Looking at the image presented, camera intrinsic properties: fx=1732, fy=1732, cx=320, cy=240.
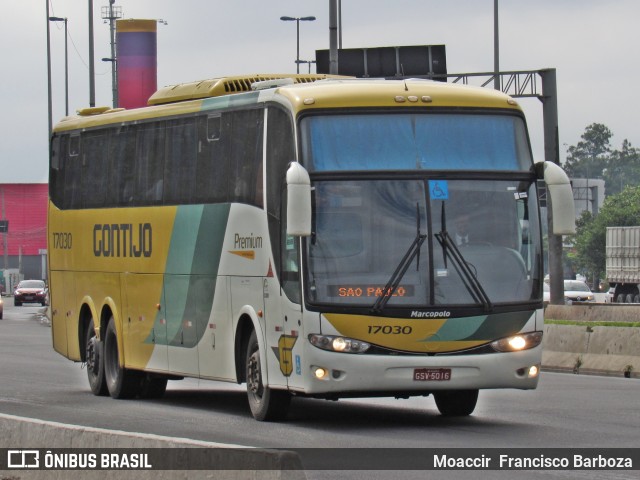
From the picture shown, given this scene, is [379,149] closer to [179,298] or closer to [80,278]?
[179,298]

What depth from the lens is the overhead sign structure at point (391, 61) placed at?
4675cm

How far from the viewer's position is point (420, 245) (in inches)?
634

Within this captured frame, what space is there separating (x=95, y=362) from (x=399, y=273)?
7.62m

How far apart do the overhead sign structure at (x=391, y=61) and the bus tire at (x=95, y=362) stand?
23706 millimetres

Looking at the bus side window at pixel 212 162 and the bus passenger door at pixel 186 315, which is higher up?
the bus side window at pixel 212 162

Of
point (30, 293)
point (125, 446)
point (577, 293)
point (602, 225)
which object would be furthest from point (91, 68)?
point (602, 225)

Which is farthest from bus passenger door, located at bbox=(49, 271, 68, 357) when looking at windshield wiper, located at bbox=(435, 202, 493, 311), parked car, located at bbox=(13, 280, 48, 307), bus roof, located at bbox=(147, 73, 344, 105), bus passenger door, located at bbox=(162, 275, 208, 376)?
parked car, located at bbox=(13, 280, 48, 307)

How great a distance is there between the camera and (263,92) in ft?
58.0

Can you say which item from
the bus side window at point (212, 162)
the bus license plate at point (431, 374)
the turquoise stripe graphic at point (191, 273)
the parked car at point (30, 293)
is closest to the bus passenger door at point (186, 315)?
the turquoise stripe graphic at point (191, 273)

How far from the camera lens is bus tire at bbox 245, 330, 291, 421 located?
1697cm

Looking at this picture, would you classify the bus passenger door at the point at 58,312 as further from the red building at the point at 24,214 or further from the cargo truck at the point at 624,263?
the red building at the point at 24,214

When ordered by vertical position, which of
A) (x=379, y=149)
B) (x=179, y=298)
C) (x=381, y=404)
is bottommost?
(x=381, y=404)
